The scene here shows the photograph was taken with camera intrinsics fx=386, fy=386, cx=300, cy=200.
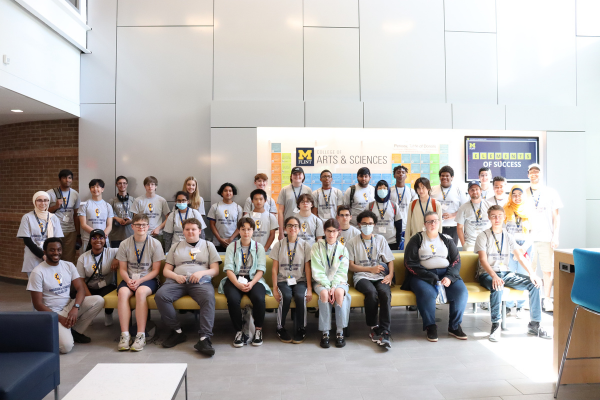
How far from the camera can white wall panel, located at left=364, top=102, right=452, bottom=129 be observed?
21.3 ft

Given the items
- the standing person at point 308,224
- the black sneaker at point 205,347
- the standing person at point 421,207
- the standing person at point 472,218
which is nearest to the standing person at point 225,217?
the standing person at point 308,224

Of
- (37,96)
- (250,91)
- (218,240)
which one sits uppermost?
(250,91)

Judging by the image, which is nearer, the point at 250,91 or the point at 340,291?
the point at 340,291

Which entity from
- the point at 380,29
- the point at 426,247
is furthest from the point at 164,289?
the point at 380,29

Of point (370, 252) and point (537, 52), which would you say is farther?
point (537, 52)

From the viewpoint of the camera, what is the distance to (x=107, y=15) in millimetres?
6566

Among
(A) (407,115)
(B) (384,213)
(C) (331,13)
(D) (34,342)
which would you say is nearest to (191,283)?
(D) (34,342)

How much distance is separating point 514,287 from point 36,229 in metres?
5.90

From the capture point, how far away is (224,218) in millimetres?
5777

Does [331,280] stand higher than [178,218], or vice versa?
[178,218]

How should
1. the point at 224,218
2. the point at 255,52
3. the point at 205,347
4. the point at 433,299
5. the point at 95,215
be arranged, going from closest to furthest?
1. the point at 205,347
2. the point at 433,299
3. the point at 95,215
4. the point at 224,218
5. the point at 255,52

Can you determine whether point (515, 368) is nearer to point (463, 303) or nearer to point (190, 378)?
point (463, 303)

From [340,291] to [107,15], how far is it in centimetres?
606

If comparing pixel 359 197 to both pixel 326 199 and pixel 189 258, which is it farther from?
pixel 189 258
